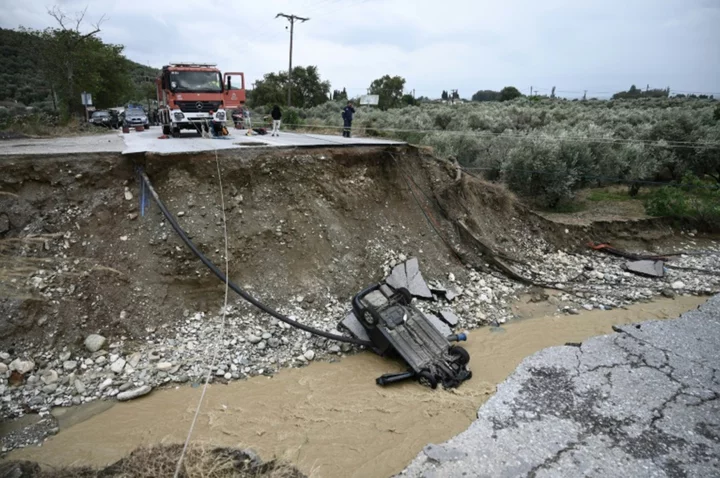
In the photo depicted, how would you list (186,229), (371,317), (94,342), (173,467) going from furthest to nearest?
(186,229)
(371,317)
(94,342)
(173,467)

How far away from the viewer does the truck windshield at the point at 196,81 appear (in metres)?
13.6

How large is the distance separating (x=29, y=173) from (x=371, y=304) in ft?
22.4

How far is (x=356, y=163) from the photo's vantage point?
405 inches

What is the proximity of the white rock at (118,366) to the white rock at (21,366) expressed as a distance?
106 cm

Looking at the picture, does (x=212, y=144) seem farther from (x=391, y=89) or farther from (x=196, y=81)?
(x=391, y=89)

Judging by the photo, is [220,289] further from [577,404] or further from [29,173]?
[577,404]

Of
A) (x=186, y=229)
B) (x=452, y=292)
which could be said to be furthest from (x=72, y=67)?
(x=452, y=292)

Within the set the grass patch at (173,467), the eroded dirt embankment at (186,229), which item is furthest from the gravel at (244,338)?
the grass patch at (173,467)

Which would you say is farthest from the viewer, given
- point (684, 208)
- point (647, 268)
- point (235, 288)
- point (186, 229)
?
point (684, 208)

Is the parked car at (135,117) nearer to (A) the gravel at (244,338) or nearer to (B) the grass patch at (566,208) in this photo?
(A) the gravel at (244,338)

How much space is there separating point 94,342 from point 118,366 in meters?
0.61

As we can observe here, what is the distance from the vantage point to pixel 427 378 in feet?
20.0

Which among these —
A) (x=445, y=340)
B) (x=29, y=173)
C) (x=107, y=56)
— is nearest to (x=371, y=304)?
(x=445, y=340)

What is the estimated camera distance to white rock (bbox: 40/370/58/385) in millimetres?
5846
